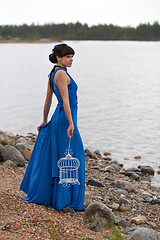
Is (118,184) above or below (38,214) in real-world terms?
below

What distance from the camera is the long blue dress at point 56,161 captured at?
4.86m

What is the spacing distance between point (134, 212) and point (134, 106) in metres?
14.1

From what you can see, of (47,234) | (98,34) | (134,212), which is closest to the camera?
(47,234)

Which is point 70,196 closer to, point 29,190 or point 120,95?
point 29,190

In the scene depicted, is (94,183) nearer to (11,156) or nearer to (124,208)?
(124,208)

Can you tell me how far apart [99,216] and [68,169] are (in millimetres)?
676

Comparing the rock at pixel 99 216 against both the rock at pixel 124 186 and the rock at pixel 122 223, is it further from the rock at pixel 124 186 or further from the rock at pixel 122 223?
the rock at pixel 124 186

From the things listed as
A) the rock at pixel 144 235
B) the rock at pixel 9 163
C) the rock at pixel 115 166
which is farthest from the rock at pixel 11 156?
the rock at pixel 144 235

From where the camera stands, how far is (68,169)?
15.6ft

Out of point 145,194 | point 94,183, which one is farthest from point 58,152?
point 145,194

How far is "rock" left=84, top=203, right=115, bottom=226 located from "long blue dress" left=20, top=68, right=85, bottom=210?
12.0 inches

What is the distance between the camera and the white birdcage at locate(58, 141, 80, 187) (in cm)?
477

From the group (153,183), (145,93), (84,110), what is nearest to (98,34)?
(145,93)

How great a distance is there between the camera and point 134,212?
5785 mm
